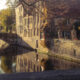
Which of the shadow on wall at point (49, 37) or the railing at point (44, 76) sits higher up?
the shadow on wall at point (49, 37)

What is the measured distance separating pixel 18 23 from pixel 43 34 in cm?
67

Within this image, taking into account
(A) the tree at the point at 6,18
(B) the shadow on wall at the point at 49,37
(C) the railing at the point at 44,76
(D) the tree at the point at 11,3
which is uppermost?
(D) the tree at the point at 11,3

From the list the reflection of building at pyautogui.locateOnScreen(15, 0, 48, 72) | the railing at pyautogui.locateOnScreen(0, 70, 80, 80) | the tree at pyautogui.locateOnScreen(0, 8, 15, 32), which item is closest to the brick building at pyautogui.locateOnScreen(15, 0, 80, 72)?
the reflection of building at pyautogui.locateOnScreen(15, 0, 48, 72)

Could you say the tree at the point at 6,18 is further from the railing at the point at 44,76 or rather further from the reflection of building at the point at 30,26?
the railing at the point at 44,76

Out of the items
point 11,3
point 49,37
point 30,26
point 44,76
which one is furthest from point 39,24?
point 44,76

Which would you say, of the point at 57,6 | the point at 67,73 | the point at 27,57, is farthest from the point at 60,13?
the point at 67,73

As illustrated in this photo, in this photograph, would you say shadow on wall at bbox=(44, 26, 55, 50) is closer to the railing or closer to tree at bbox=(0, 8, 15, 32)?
tree at bbox=(0, 8, 15, 32)

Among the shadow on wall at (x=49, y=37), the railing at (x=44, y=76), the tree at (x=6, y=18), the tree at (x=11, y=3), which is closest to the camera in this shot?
the railing at (x=44, y=76)

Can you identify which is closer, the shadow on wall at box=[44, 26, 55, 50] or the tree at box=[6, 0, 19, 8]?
the tree at box=[6, 0, 19, 8]

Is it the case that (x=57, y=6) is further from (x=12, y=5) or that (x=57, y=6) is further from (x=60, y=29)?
(x=12, y=5)

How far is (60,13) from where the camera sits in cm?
263

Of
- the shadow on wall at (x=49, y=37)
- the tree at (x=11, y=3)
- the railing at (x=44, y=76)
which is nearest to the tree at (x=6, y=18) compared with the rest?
the tree at (x=11, y=3)

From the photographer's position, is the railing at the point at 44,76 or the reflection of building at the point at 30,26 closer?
the railing at the point at 44,76

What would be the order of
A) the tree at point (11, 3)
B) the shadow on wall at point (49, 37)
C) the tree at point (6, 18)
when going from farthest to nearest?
the shadow on wall at point (49, 37) < the tree at point (11, 3) < the tree at point (6, 18)
